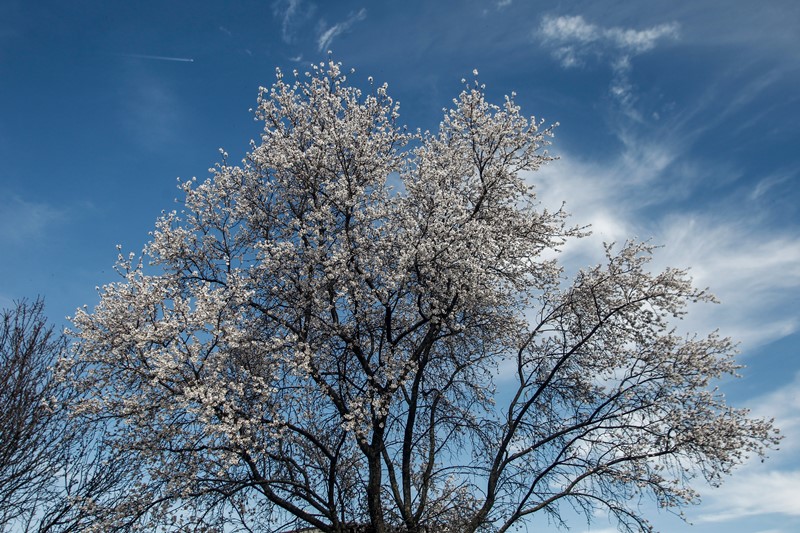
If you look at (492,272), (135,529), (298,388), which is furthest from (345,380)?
(135,529)

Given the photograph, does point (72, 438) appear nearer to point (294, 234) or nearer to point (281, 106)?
point (294, 234)

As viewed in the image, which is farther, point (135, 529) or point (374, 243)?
point (374, 243)

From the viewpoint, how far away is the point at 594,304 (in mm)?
18547

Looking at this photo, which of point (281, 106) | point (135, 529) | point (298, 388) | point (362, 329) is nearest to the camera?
point (135, 529)

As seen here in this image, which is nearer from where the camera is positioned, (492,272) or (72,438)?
(492,272)

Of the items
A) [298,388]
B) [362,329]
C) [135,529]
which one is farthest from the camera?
[362,329]

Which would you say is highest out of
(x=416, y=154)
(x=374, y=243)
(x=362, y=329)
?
(x=416, y=154)

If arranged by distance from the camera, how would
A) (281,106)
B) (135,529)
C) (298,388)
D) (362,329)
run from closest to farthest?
(135,529)
(298,388)
(362,329)
(281,106)

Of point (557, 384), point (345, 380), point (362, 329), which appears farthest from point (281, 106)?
point (557, 384)

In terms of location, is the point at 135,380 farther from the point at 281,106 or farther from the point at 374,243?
the point at 281,106

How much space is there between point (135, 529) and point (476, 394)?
9167mm

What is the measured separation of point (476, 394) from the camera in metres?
18.9

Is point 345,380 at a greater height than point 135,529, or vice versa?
point 345,380

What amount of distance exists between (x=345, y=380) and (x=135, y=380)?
500cm
